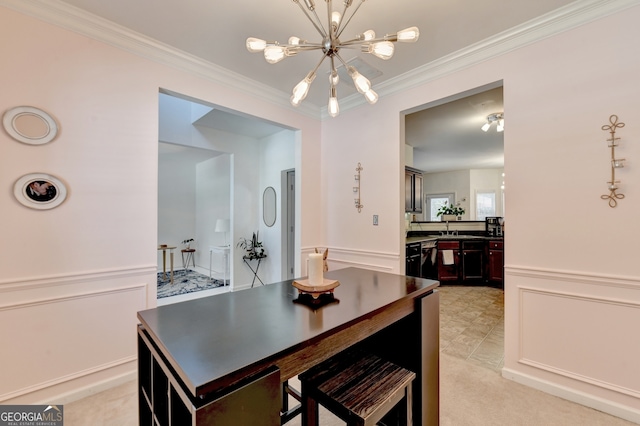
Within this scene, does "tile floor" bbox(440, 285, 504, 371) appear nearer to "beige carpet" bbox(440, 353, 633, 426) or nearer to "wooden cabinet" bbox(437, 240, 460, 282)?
"beige carpet" bbox(440, 353, 633, 426)

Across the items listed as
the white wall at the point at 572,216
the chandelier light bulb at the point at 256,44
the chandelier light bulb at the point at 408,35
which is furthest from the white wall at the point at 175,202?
the white wall at the point at 572,216

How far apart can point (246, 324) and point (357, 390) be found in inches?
23.1

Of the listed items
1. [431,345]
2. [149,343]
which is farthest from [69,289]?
[431,345]

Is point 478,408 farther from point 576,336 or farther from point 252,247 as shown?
point 252,247

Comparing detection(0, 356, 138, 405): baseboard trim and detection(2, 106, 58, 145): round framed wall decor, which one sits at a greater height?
detection(2, 106, 58, 145): round framed wall decor

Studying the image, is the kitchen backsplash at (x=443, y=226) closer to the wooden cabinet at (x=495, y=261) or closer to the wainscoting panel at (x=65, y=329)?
the wooden cabinet at (x=495, y=261)

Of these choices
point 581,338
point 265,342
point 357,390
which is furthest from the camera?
point 581,338

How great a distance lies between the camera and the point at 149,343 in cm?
101

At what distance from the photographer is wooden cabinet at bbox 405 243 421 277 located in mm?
4117

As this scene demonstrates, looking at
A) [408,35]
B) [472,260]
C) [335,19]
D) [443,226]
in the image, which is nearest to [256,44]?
[335,19]

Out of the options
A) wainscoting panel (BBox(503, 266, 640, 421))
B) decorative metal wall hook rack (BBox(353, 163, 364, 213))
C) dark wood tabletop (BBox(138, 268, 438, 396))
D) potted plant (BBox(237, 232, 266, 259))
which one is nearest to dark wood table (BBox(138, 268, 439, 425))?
dark wood tabletop (BBox(138, 268, 438, 396))

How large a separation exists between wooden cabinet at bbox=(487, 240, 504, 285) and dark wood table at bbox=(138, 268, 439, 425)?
414 cm

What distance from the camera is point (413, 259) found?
4277 mm

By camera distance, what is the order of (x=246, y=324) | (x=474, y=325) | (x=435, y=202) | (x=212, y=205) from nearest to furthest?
(x=246, y=324)
(x=474, y=325)
(x=212, y=205)
(x=435, y=202)
